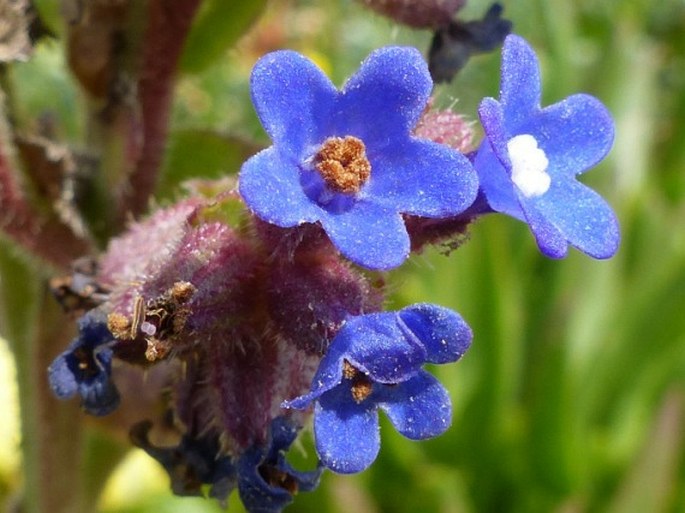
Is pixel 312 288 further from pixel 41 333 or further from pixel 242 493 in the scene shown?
pixel 41 333

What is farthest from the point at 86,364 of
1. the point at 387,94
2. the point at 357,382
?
the point at 387,94

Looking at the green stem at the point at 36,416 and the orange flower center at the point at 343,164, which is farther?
the green stem at the point at 36,416

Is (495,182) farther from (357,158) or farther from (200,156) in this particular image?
(200,156)

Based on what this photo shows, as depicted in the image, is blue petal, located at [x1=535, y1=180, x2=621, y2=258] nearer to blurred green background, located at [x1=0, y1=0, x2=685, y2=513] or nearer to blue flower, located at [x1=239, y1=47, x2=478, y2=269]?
blue flower, located at [x1=239, y1=47, x2=478, y2=269]

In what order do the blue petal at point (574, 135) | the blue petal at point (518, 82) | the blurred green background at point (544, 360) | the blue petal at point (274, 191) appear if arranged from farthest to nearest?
the blurred green background at point (544, 360), the blue petal at point (574, 135), the blue petal at point (518, 82), the blue petal at point (274, 191)

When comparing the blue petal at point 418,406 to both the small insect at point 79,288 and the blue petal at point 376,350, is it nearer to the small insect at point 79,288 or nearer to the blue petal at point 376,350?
the blue petal at point 376,350

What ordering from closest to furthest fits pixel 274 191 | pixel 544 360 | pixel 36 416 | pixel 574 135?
pixel 274 191 → pixel 574 135 → pixel 36 416 → pixel 544 360

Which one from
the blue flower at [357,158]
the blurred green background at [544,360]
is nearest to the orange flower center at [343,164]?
the blue flower at [357,158]
